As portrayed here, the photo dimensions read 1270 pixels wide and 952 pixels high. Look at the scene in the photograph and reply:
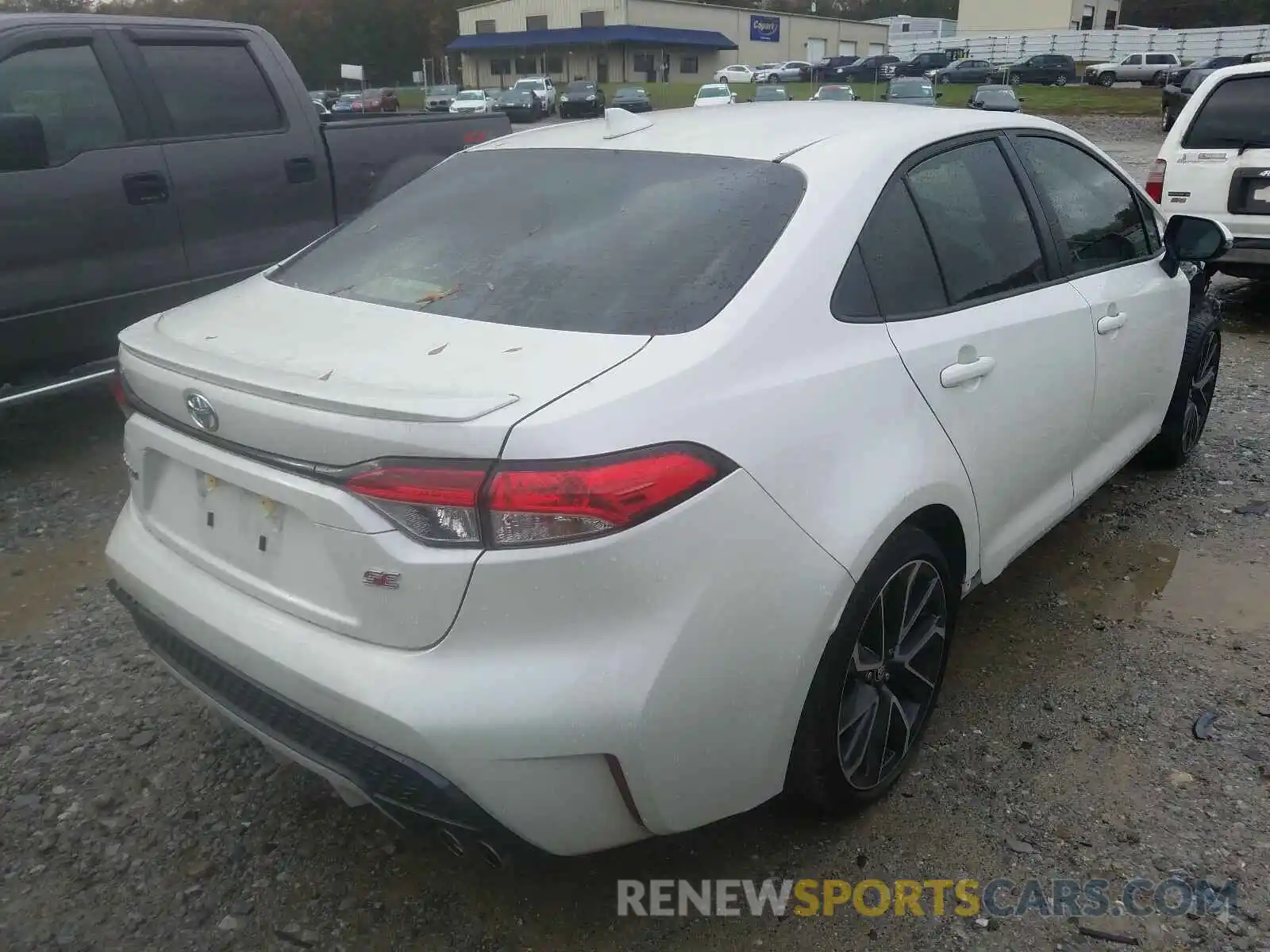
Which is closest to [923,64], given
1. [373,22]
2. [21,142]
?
[373,22]

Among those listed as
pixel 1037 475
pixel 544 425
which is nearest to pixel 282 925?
pixel 544 425

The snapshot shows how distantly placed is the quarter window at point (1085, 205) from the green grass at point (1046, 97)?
26.7 m

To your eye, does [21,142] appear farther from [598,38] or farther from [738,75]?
[598,38]

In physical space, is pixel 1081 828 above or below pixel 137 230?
below

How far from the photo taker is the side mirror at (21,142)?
4.39 meters

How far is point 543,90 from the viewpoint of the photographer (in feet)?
144

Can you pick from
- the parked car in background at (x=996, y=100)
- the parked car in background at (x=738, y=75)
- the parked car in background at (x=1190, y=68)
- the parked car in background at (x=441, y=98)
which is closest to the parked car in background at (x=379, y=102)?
the parked car in background at (x=441, y=98)

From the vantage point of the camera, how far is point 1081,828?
2547 mm

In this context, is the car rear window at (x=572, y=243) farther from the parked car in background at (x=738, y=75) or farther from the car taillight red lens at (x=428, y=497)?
the parked car in background at (x=738, y=75)

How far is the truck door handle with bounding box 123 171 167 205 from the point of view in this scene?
4895mm

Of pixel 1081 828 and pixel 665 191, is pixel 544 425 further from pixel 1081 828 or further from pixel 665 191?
pixel 1081 828

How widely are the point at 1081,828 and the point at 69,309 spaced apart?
15.0 ft

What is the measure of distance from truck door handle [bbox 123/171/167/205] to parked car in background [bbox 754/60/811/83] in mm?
53882

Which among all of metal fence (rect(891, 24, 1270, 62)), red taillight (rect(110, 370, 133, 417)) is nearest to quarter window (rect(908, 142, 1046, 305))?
red taillight (rect(110, 370, 133, 417))
